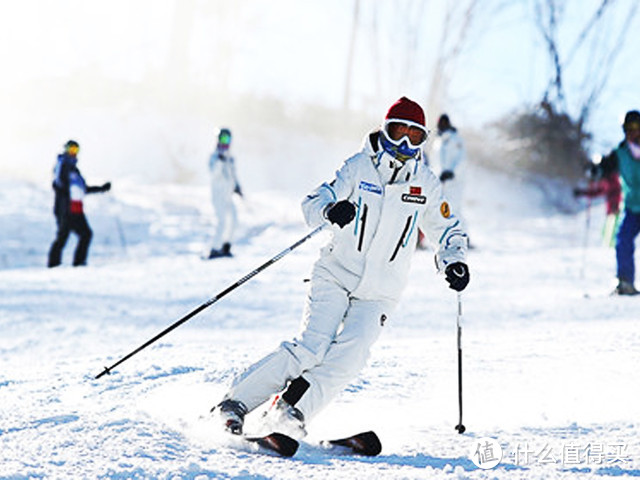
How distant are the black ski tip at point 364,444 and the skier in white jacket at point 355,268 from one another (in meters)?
0.21

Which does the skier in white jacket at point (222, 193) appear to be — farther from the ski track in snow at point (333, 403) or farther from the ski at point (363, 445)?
the ski at point (363, 445)

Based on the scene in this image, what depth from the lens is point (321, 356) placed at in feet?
10.8

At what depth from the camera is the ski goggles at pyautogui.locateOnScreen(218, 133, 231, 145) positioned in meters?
12.1

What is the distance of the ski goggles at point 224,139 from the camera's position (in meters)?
12.1

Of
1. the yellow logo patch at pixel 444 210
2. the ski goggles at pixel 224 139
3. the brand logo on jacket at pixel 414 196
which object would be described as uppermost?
the ski goggles at pixel 224 139

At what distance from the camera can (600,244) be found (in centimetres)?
→ 1570

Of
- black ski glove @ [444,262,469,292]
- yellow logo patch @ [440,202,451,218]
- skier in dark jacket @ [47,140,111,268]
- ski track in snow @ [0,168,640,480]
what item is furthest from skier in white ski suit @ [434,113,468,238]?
black ski glove @ [444,262,469,292]

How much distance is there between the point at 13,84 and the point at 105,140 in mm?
5915

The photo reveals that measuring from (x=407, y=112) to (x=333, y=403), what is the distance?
150cm

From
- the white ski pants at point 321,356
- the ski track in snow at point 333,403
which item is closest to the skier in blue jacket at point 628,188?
the ski track in snow at point 333,403

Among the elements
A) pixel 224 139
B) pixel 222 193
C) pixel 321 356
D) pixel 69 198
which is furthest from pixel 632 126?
pixel 69 198

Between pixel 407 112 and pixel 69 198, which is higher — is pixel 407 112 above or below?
above

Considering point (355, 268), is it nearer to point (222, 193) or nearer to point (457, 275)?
point (457, 275)

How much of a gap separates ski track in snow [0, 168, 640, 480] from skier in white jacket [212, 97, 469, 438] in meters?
0.22
